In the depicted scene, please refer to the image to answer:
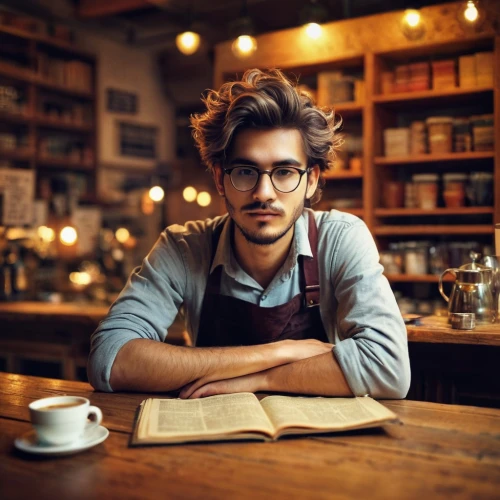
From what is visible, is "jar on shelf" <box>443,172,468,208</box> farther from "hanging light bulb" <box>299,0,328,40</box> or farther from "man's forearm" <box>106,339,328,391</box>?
"man's forearm" <box>106,339,328,391</box>

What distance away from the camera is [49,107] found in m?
6.57

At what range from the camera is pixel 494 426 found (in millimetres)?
1327

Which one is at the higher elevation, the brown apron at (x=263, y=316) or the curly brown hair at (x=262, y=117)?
the curly brown hair at (x=262, y=117)

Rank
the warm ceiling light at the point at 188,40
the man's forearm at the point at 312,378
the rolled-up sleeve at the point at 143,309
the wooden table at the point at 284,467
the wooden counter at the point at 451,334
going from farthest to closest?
the warm ceiling light at the point at 188,40 < the wooden counter at the point at 451,334 < the rolled-up sleeve at the point at 143,309 < the man's forearm at the point at 312,378 < the wooden table at the point at 284,467

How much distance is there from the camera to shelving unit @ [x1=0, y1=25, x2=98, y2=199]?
5.98 m

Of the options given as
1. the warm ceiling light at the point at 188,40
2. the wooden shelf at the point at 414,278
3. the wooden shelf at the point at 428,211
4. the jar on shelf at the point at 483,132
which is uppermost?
the warm ceiling light at the point at 188,40

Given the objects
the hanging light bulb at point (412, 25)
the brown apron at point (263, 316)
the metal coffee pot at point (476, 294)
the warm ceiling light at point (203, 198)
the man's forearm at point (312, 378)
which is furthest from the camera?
the warm ceiling light at point (203, 198)

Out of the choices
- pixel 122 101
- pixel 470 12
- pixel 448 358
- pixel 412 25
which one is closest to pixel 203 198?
pixel 122 101

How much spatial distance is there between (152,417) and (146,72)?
7.28 meters

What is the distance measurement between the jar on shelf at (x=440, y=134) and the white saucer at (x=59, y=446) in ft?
11.1

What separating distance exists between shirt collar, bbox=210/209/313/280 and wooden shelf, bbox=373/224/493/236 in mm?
2167

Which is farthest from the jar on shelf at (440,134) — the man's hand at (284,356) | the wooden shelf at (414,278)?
the man's hand at (284,356)

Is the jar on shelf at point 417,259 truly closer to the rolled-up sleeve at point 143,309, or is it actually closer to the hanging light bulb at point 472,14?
the hanging light bulb at point 472,14

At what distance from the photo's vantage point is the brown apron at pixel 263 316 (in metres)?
1.98
